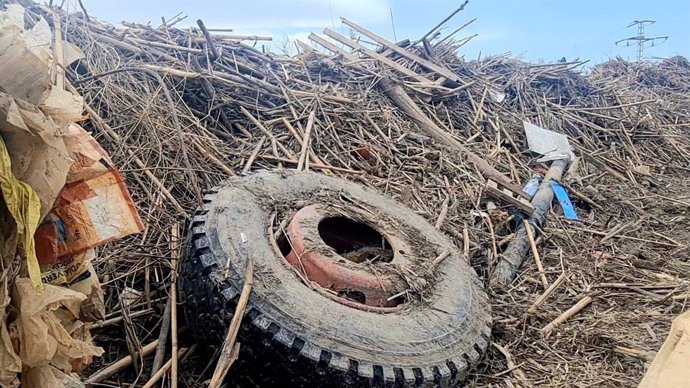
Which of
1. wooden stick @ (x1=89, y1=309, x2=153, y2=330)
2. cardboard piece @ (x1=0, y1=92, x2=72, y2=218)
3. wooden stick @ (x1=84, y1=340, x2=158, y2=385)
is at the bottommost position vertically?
wooden stick @ (x1=84, y1=340, x2=158, y2=385)

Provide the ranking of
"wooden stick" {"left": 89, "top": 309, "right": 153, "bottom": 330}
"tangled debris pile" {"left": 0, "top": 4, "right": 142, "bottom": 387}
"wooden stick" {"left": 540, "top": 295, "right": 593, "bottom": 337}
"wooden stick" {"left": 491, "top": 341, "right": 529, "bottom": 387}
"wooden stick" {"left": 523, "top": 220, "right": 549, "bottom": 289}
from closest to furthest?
"tangled debris pile" {"left": 0, "top": 4, "right": 142, "bottom": 387}, "wooden stick" {"left": 89, "top": 309, "right": 153, "bottom": 330}, "wooden stick" {"left": 491, "top": 341, "right": 529, "bottom": 387}, "wooden stick" {"left": 540, "top": 295, "right": 593, "bottom": 337}, "wooden stick" {"left": 523, "top": 220, "right": 549, "bottom": 289}

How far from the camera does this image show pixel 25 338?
148 cm

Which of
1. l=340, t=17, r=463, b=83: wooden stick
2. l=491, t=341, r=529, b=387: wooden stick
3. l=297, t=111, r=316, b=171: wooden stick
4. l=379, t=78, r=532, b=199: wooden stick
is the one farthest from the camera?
l=340, t=17, r=463, b=83: wooden stick

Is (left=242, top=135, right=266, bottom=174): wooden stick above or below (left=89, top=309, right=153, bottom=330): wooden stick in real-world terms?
above

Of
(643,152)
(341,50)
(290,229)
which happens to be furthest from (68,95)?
(643,152)

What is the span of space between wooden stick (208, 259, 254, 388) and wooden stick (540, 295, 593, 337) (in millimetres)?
1843

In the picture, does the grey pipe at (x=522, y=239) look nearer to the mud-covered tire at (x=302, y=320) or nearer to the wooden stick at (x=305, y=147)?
the mud-covered tire at (x=302, y=320)

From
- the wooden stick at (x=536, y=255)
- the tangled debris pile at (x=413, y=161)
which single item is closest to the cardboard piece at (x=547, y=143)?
the tangled debris pile at (x=413, y=161)

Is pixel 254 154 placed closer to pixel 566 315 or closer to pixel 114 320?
pixel 114 320

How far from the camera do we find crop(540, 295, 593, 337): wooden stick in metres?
3.32

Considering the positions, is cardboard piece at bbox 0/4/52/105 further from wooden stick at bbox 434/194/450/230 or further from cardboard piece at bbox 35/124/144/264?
wooden stick at bbox 434/194/450/230

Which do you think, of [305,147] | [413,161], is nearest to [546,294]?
[413,161]

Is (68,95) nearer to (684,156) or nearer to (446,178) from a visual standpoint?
(446,178)

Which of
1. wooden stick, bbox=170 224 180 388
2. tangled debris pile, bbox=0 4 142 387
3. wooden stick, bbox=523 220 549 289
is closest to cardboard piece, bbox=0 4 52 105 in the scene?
tangled debris pile, bbox=0 4 142 387
